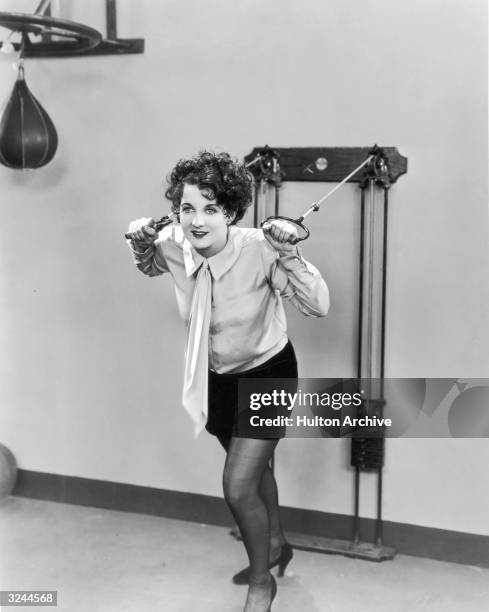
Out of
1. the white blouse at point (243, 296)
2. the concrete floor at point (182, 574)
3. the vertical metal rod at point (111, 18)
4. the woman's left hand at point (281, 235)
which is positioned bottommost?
the concrete floor at point (182, 574)

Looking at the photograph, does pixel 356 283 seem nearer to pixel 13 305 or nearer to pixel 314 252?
pixel 314 252

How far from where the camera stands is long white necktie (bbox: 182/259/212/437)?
2898mm

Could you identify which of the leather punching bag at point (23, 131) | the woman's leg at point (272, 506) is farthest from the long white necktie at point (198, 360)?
the leather punching bag at point (23, 131)

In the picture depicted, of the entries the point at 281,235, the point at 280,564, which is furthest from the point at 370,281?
the point at 280,564

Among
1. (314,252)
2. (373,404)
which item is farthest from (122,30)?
(373,404)

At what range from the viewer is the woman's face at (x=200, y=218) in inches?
114

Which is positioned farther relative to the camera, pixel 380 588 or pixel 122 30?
pixel 122 30

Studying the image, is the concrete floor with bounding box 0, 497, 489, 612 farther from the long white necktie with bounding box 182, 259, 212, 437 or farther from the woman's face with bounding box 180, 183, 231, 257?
the woman's face with bounding box 180, 183, 231, 257

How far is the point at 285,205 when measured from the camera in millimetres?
3715

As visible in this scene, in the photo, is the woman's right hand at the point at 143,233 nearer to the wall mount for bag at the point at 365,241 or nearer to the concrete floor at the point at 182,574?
the wall mount for bag at the point at 365,241

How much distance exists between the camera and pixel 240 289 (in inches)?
117

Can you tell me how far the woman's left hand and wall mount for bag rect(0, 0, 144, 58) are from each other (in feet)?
4.44

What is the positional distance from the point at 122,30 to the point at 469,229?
1.76 m

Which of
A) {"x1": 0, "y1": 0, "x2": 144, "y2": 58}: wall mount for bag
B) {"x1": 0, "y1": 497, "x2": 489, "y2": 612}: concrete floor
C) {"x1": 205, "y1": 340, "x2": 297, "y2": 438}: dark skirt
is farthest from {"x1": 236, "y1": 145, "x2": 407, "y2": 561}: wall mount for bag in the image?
{"x1": 0, "y1": 0, "x2": 144, "y2": 58}: wall mount for bag
